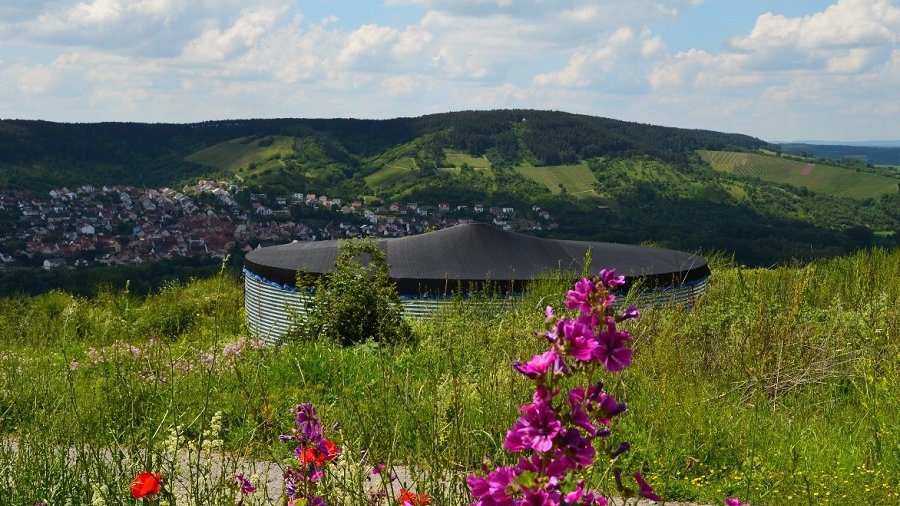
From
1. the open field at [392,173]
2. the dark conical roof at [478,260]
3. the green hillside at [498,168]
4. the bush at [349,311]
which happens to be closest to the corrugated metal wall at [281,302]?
the dark conical roof at [478,260]

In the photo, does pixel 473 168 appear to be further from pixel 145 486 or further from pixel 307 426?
pixel 145 486

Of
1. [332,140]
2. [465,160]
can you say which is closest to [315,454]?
[465,160]

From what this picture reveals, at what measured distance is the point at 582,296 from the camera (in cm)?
158

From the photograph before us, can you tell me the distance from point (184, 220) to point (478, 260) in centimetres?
7637

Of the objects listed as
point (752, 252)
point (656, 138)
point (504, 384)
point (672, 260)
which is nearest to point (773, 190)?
point (656, 138)

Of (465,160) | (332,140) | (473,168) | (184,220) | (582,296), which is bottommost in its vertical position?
(184,220)

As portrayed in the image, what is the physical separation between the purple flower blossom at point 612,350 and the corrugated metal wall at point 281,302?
905cm

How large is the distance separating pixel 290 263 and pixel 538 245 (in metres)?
3.59

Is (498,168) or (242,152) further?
(242,152)

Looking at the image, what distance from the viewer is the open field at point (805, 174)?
385 ft

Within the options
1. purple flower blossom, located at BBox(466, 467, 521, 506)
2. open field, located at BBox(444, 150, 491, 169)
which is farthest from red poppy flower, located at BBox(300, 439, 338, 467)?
open field, located at BBox(444, 150, 491, 169)

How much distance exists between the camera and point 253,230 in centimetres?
7725

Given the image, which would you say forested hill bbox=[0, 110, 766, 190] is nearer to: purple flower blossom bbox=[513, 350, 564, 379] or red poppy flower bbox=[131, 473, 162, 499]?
red poppy flower bbox=[131, 473, 162, 499]

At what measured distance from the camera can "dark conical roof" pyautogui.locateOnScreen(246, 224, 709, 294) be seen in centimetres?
1146
